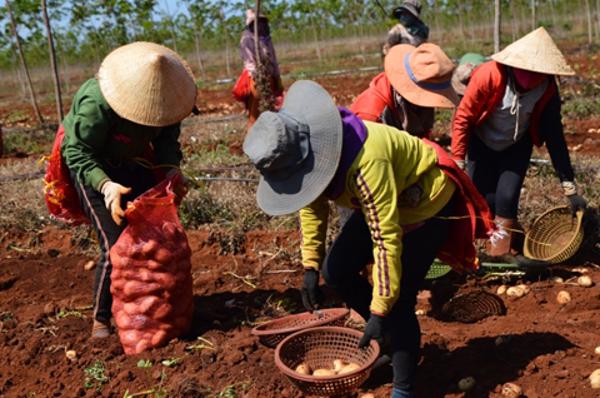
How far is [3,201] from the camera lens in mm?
5508

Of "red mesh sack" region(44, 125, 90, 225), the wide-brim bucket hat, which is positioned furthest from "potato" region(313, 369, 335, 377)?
"red mesh sack" region(44, 125, 90, 225)

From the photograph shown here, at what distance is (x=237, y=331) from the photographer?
3.46 m

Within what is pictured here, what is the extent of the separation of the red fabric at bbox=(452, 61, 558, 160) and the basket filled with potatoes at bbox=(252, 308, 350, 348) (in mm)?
1205

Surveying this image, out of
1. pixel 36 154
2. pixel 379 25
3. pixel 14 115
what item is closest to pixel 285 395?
pixel 36 154

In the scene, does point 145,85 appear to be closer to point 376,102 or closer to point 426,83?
point 376,102

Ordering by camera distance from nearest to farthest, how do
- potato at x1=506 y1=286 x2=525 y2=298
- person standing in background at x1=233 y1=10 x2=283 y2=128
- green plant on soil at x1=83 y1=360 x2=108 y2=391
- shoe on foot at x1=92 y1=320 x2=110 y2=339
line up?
green plant on soil at x1=83 y1=360 x2=108 y2=391 → shoe on foot at x1=92 y1=320 x2=110 y2=339 → potato at x1=506 y1=286 x2=525 y2=298 → person standing in background at x1=233 y1=10 x2=283 y2=128

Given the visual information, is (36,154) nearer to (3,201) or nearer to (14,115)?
(3,201)

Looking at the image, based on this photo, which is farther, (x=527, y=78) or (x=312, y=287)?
(x=527, y=78)

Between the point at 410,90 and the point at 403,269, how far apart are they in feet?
2.92

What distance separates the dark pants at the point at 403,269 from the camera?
2.52 meters

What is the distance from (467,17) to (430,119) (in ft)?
94.9

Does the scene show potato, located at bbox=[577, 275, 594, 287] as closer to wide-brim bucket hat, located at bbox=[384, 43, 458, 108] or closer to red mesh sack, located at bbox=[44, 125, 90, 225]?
wide-brim bucket hat, located at bbox=[384, 43, 458, 108]

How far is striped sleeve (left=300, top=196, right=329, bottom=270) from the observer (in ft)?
9.18

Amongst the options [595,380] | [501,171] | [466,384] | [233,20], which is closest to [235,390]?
[466,384]
